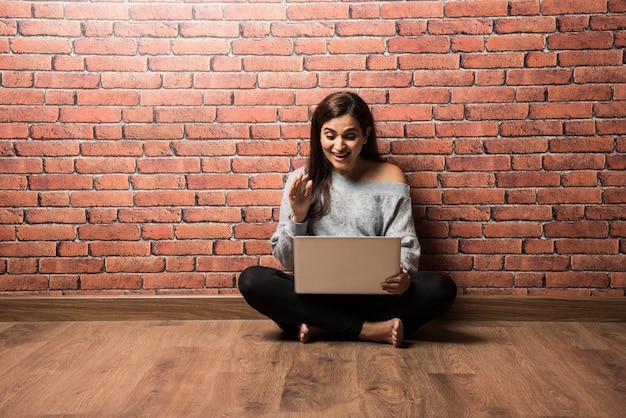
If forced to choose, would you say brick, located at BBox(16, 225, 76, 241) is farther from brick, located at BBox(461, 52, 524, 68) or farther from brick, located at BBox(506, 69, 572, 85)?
brick, located at BBox(506, 69, 572, 85)

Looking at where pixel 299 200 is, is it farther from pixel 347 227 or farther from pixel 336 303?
pixel 336 303

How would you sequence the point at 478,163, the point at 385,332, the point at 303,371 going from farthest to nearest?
the point at 478,163 → the point at 385,332 → the point at 303,371

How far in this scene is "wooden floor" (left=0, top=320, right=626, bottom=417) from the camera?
1.73 meters

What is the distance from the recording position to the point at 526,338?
98.0 inches

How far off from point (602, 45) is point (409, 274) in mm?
1249

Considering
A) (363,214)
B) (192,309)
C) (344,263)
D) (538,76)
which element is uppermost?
(538,76)

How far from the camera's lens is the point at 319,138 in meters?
2.58

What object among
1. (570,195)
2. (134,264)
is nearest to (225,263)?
(134,264)

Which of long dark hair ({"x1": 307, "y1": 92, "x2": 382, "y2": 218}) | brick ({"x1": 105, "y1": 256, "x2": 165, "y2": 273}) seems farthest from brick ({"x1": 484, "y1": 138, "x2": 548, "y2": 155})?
brick ({"x1": 105, "y1": 256, "x2": 165, "y2": 273})

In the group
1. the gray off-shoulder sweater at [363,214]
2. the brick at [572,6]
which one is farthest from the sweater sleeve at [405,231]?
the brick at [572,6]

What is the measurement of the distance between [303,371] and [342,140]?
2.86 feet

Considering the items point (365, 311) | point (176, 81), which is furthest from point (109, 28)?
point (365, 311)

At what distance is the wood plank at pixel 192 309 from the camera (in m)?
2.77

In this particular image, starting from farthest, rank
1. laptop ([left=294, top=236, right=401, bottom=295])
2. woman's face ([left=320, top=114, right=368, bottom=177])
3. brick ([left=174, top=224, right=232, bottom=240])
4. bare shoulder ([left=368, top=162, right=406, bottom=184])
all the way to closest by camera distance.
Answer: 1. brick ([left=174, top=224, right=232, bottom=240])
2. bare shoulder ([left=368, top=162, right=406, bottom=184])
3. woman's face ([left=320, top=114, right=368, bottom=177])
4. laptop ([left=294, top=236, right=401, bottom=295])
